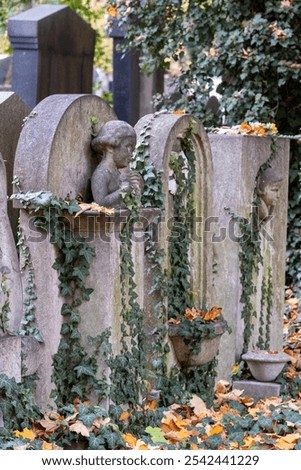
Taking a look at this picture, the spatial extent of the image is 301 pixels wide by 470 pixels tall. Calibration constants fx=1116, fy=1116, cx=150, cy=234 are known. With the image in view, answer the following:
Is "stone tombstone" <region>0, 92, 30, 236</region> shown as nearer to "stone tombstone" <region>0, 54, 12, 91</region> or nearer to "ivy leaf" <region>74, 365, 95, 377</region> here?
"ivy leaf" <region>74, 365, 95, 377</region>

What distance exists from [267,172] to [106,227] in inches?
110

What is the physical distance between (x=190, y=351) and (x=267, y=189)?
1752mm

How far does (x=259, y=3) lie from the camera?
1137 cm

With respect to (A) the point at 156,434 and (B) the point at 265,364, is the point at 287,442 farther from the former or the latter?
(B) the point at 265,364

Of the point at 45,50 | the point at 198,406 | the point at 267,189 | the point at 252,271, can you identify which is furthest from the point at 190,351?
the point at 45,50

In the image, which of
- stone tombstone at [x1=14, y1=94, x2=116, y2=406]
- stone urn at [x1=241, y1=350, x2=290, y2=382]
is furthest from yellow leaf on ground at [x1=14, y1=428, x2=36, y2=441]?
stone urn at [x1=241, y1=350, x2=290, y2=382]

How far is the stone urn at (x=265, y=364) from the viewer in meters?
8.27

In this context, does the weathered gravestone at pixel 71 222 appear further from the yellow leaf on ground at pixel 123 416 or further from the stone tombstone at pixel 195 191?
the stone tombstone at pixel 195 191

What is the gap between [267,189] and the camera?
29.1 feet

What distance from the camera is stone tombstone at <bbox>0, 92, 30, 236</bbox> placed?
7.30 meters

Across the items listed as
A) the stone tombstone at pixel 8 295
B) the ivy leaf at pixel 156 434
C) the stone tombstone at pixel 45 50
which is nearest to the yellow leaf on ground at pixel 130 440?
the ivy leaf at pixel 156 434

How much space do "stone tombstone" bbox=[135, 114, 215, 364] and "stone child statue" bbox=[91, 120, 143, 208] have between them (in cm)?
55

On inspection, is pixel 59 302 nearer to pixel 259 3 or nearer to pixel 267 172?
pixel 267 172

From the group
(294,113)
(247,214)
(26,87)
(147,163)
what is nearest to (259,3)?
(294,113)
